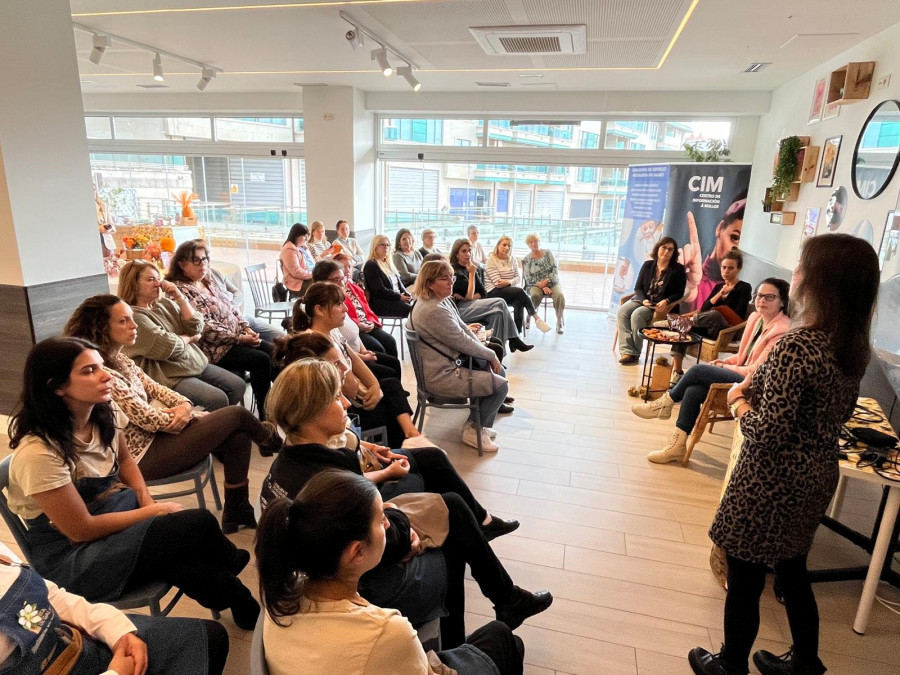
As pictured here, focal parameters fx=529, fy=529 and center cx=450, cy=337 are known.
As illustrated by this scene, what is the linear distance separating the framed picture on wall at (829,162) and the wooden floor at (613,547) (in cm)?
237

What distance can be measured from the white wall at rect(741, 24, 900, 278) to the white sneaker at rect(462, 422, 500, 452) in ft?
9.73

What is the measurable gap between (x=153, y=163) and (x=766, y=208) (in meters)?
9.75

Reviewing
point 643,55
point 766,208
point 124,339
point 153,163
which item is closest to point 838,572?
point 124,339

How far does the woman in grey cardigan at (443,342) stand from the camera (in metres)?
3.29

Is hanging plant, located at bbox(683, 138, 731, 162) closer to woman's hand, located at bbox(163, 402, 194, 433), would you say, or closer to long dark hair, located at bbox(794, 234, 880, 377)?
long dark hair, located at bbox(794, 234, 880, 377)

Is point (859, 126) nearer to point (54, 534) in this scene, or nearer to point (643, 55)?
point (643, 55)

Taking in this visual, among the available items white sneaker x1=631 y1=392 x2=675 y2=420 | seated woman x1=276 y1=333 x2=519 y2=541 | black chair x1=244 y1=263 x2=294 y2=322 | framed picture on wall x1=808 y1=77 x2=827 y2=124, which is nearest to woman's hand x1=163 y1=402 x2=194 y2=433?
seated woman x1=276 y1=333 x2=519 y2=541

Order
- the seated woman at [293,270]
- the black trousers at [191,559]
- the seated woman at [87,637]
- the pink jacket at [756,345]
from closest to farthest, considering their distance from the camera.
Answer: the seated woman at [87,637] → the black trousers at [191,559] → the pink jacket at [756,345] → the seated woman at [293,270]

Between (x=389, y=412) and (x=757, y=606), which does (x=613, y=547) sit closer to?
(x=757, y=606)

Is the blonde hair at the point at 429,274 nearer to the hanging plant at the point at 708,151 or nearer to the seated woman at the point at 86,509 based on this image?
the seated woman at the point at 86,509

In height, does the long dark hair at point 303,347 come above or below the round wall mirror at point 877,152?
below

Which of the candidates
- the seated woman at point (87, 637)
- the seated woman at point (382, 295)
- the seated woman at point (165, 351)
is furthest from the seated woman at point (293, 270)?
the seated woman at point (87, 637)

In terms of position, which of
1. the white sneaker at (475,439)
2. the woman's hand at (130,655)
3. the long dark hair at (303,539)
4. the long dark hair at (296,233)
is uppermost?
the long dark hair at (296,233)

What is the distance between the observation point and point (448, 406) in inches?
133
